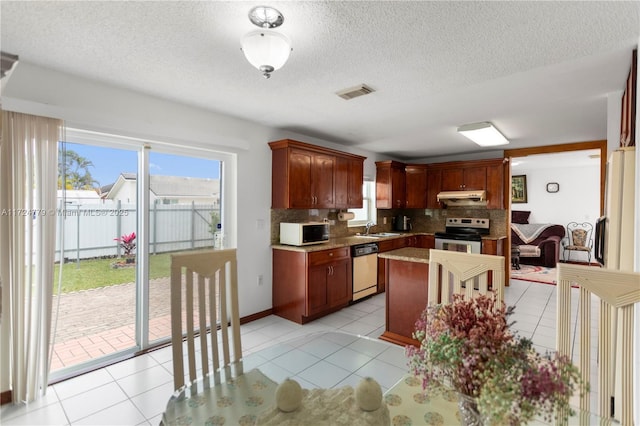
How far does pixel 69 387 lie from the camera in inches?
91.7

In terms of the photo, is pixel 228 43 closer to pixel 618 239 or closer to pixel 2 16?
pixel 2 16

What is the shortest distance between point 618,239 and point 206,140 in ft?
11.4

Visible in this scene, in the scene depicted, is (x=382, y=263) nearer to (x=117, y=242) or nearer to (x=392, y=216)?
(x=392, y=216)

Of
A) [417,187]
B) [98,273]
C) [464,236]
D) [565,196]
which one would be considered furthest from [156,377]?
[565,196]

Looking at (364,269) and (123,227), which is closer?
(123,227)

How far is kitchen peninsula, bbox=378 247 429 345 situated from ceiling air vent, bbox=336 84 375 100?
5.12 feet

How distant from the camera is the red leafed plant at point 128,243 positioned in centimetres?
288

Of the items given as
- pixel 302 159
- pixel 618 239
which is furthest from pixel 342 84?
pixel 618 239

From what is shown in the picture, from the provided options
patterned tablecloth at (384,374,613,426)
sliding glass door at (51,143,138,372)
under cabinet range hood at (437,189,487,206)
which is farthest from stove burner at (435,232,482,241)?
sliding glass door at (51,143,138,372)

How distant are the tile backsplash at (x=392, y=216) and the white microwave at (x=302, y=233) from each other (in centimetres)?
16

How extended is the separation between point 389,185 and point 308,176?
2.27m

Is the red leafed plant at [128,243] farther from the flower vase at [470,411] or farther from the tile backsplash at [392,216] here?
the flower vase at [470,411]

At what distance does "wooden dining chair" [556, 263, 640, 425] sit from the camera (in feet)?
3.75

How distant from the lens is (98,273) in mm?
2748
